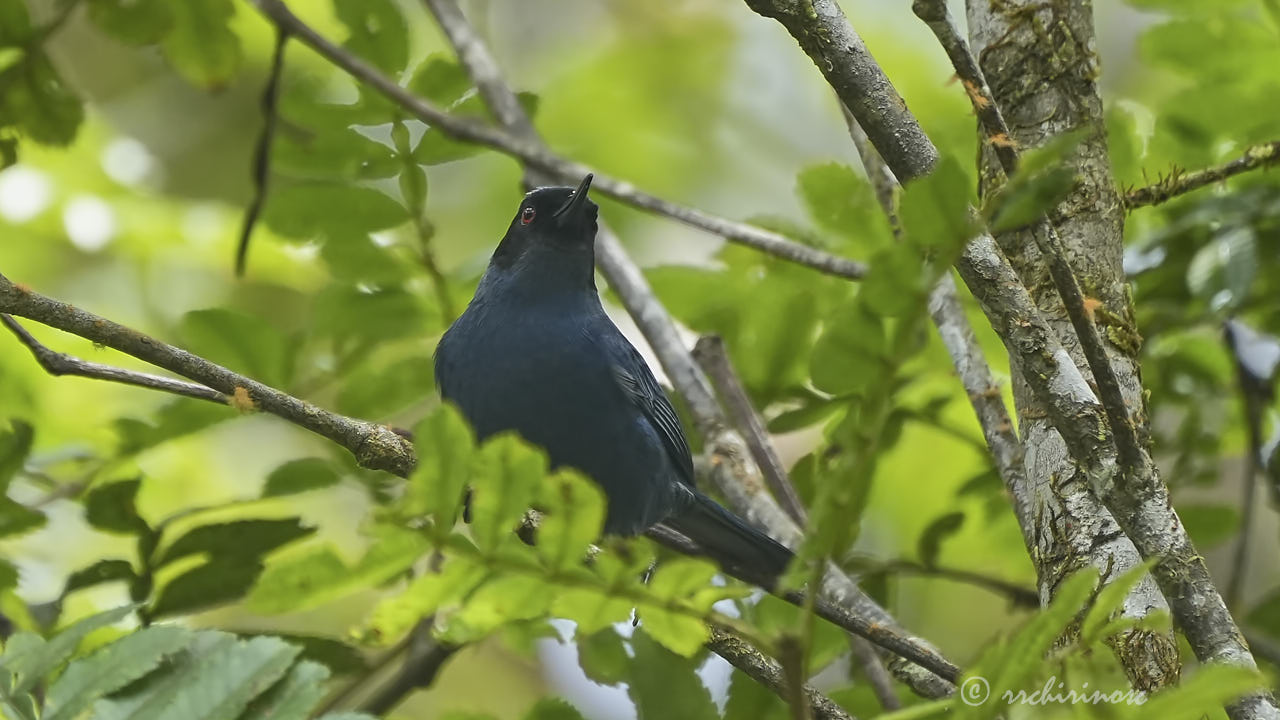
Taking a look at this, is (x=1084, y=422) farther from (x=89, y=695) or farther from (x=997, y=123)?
(x=89, y=695)

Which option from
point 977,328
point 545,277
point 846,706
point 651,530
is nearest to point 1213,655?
point 846,706

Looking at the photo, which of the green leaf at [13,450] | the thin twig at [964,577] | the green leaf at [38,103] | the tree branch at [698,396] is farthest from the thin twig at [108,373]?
the thin twig at [964,577]

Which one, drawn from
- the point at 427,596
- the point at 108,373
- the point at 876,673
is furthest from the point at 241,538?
the point at 427,596

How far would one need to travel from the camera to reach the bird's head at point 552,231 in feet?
16.5

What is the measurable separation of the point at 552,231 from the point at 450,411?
346 centimetres

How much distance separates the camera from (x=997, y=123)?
2490mm

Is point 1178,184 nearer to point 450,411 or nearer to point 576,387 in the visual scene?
point 576,387

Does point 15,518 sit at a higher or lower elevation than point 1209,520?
lower

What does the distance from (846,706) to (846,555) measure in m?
0.89

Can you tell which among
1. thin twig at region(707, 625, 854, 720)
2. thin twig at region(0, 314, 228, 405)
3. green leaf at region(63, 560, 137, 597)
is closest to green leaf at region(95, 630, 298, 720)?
thin twig at region(0, 314, 228, 405)

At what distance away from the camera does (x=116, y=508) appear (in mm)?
3426

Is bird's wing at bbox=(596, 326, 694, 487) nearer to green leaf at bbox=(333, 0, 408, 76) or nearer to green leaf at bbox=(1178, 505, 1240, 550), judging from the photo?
green leaf at bbox=(333, 0, 408, 76)

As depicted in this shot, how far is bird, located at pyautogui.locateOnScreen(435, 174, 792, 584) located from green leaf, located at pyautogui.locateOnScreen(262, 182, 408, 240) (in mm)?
631
